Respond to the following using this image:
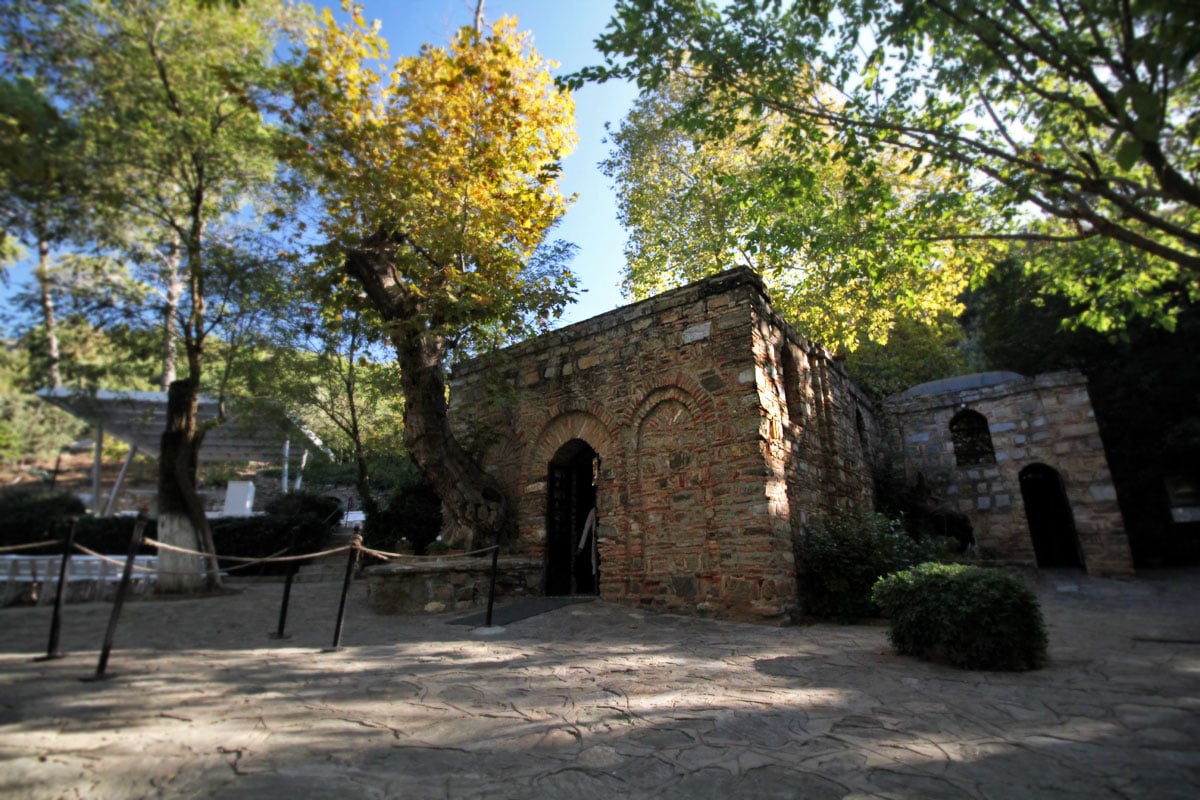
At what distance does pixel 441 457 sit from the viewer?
27.2 feet

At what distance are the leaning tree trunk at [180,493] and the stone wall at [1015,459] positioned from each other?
45.4 ft

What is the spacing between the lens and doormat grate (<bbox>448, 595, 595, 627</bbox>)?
6219 mm

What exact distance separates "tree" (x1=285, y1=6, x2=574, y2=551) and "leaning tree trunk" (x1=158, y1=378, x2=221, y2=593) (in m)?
3.25

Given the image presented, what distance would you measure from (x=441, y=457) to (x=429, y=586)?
1967 millimetres

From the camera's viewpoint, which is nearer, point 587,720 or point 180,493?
point 587,720

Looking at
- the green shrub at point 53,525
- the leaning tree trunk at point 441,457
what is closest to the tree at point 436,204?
the leaning tree trunk at point 441,457

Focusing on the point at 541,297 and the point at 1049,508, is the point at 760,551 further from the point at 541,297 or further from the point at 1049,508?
the point at 1049,508

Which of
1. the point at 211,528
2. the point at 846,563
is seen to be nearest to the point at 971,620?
the point at 846,563

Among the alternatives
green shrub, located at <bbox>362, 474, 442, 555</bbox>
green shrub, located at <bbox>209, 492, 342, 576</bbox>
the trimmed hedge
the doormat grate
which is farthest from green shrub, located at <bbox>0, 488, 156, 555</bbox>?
the doormat grate

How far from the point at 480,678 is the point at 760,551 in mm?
3524

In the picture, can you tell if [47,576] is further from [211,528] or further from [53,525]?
[53,525]

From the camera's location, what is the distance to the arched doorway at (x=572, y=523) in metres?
8.32

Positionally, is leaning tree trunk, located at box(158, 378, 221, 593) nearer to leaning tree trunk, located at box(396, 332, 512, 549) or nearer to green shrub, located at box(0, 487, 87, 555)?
leaning tree trunk, located at box(396, 332, 512, 549)

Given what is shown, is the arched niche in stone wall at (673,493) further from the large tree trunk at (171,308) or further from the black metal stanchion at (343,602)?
the large tree trunk at (171,308)
